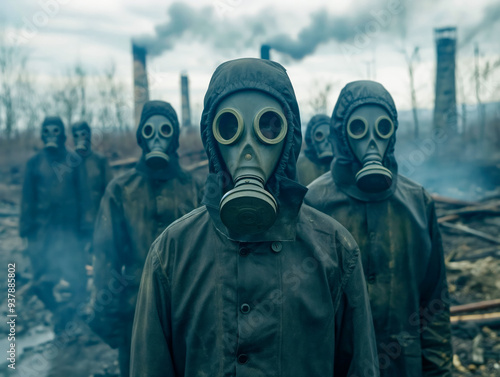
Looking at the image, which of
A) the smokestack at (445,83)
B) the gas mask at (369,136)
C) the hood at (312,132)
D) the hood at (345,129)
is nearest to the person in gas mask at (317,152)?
the hood at (312,132)

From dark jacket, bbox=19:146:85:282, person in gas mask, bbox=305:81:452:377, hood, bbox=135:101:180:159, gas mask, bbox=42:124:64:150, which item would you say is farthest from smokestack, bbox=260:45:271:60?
person in gas mask, bbox=305:81:452:377

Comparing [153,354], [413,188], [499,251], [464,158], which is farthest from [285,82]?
[464,158]

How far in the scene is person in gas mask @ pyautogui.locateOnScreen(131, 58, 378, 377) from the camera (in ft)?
5.09

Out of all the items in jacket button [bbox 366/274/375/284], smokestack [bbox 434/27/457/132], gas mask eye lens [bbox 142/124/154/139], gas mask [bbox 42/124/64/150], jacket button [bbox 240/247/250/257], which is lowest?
jacket button [bbox 366/274/375/284]

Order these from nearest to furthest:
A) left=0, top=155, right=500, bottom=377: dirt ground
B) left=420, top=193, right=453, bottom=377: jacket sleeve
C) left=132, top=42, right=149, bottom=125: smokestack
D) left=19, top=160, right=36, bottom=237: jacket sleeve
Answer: left=420, top=193, right=453, bottom=377: jacket sleeve
left=0, top=155, right=500, bottom=377: dirt ground
left=19, top=160, right=36, bottom=237: jacket sleeve
left=132, top=42, right=149, bottom=125: smokestack

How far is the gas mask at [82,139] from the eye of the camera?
23.1 feet

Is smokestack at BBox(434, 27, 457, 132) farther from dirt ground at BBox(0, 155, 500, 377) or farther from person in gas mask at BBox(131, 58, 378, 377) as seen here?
person in gas mask at BBox(131, 58, 378, 377)

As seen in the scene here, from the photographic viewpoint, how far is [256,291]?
157cm

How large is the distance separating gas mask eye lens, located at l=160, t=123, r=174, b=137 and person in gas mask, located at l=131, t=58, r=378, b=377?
8.85 feet

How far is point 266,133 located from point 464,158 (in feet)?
55.8

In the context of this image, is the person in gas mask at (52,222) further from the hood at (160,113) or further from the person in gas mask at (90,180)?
the hood at (160,113)

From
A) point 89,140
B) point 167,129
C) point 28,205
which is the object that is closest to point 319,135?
point 167,129

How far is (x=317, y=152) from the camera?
6.82m

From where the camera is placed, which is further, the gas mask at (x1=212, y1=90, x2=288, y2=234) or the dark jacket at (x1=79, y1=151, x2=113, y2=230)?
the dark jacket at (x1=79, y1=151, x2=113, y2=230)
